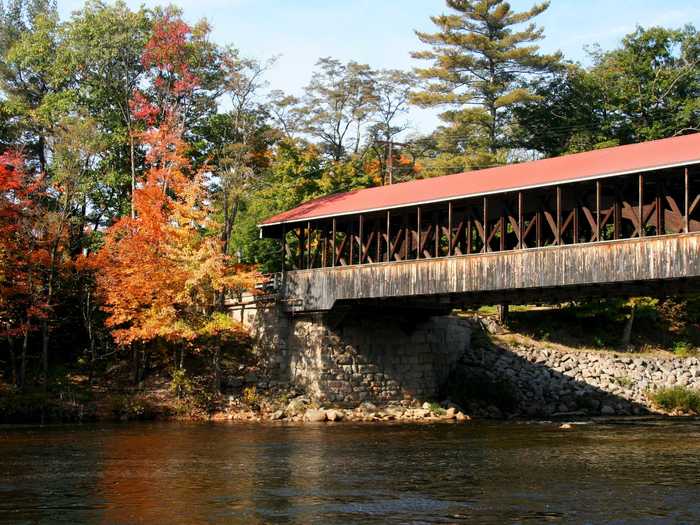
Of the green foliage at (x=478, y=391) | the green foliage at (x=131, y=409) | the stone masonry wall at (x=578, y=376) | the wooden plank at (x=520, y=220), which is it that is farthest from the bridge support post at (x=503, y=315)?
the green foliage at (x=131, y=409)

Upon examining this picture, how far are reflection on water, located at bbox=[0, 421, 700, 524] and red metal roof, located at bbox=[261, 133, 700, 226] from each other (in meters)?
6.94

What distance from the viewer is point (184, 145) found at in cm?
3516

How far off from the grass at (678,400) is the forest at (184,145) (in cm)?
1162

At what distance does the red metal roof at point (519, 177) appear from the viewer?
23.8 metres

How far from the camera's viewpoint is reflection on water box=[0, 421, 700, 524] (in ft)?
44.4

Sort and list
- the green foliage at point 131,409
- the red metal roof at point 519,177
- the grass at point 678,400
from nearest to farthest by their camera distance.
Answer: the red metal roof at point 519,177, the green foliage at point 131,409, the grass at point 678,400

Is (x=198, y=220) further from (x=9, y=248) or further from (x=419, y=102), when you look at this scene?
(x=419, y=102)

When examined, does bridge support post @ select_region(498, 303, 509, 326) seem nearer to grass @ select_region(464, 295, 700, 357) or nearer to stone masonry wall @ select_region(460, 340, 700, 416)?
grass @ select_region(464, 295, 700, 357)

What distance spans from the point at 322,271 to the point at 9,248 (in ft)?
33.5

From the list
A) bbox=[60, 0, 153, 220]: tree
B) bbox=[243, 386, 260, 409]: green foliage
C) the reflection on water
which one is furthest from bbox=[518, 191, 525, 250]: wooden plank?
bbox=[60, 0, 153, 220]: tree

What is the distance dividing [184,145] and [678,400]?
69.1ft

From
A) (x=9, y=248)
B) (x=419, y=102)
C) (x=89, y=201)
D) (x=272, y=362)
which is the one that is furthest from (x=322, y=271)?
(x=419, y=102)

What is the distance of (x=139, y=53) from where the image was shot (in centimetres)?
4003

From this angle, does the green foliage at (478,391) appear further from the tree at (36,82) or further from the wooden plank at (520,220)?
the tree at (36,82)
